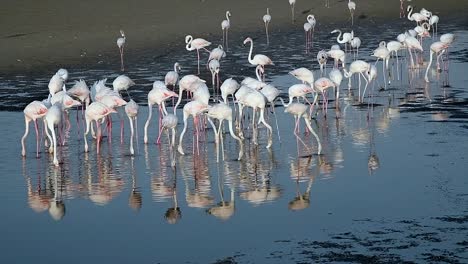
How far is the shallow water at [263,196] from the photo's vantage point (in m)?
9.57

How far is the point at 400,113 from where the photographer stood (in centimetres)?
1675

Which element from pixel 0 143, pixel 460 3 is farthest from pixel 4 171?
pixel 460 3

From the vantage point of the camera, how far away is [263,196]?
1158 centimetres

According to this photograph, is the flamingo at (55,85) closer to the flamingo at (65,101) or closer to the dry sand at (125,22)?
the flamingo at (65,101)

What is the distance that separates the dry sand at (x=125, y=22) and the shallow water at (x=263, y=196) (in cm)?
891

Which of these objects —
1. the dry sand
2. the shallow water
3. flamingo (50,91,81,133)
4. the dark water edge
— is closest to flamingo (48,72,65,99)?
the shallow water

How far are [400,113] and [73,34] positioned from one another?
14913 mm

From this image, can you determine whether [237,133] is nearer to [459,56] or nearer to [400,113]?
[400,113]

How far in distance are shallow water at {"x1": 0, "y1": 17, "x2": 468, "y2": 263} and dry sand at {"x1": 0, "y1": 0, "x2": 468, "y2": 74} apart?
891cm

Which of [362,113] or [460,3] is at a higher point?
[460,3]

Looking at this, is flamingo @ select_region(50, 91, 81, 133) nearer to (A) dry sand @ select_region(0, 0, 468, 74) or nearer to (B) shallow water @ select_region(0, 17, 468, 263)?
(B) shallow water @ select_region(0, 17, 468, 263)

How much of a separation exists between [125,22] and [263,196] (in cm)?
2022

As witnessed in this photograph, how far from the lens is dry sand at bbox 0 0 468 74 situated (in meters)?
26.2

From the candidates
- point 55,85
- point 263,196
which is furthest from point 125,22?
point 263,196
